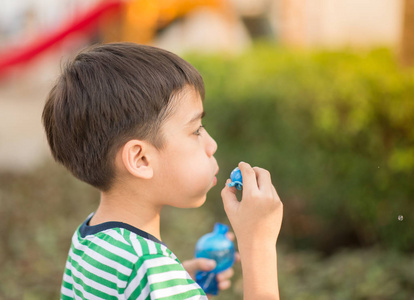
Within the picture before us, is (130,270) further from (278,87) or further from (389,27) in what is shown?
(389,27)

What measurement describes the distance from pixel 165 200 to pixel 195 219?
9.30 feet

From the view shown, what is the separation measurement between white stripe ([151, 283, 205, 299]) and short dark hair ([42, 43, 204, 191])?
0.35m

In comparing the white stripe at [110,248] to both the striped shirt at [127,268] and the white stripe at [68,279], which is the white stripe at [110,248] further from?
the white stripe at [68,279]

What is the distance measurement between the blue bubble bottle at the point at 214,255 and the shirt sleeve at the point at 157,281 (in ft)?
1.49

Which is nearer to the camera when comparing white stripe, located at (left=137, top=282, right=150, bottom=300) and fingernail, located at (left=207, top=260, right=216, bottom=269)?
white stripe, located at (left=137, top=282, right=150, bottom=300)

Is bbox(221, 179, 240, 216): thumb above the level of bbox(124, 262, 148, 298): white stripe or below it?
above

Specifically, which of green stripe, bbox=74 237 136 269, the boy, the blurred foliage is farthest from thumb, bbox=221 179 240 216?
the blurred foliage

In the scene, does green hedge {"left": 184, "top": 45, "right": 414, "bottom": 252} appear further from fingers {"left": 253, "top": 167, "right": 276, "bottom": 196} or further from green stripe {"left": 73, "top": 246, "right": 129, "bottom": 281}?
green stripe {"left": 73, "top": 246, "right": 129, "bottom": 281}

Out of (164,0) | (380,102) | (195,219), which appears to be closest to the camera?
(380,102)

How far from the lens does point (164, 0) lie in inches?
412

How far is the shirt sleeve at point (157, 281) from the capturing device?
135cm

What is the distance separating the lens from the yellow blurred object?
394 inches

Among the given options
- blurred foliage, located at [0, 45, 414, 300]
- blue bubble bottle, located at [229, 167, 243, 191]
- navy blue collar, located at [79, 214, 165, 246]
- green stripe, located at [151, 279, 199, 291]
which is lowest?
green stripe, located at [151, 279, 199, 291]

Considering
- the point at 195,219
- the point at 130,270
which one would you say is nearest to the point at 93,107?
the point at 130,270
